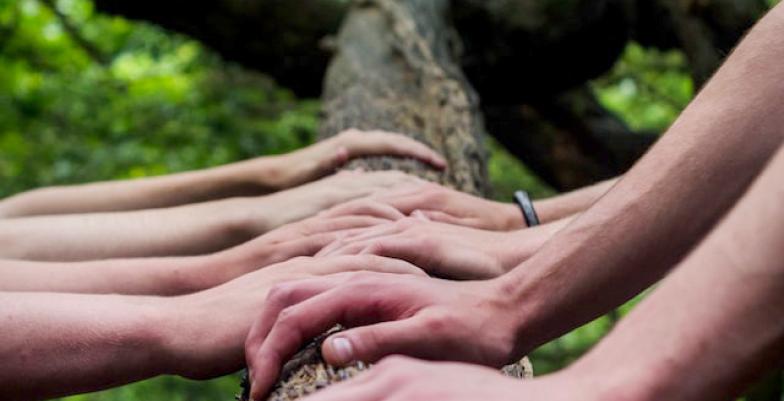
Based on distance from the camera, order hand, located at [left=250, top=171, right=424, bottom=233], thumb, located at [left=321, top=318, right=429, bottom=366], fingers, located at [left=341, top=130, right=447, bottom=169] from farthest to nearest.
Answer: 1. fingers, located at [left=341, top=130, right=447, bottom=169]
2. hand, located at [left=250, top=171, right=424, bottom=233]
3. thumb, located at [left=321, top=318, right=429, bottom=366]

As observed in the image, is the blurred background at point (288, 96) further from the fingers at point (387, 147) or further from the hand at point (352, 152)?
the fingers at point (387, 147)

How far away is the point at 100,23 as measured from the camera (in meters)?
7.27

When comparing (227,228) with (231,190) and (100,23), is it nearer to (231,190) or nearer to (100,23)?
(231,190)

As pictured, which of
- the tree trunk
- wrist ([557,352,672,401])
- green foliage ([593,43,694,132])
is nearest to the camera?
wrist ([557,352,672,401])

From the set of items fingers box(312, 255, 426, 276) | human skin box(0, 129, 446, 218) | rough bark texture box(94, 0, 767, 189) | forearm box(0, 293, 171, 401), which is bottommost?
fingers box(312, 255, 426, 276)

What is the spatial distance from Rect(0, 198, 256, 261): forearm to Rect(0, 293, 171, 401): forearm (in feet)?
3.07

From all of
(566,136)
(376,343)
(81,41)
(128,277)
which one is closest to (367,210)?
(128,277)

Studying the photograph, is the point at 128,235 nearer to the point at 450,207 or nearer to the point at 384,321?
the point at 450,207

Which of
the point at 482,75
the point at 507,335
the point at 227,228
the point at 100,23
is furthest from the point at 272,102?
the point at 507,335

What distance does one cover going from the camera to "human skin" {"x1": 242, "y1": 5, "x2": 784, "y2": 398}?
1.46 metres

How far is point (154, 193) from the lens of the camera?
3279mm

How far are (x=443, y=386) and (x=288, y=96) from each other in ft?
15.8

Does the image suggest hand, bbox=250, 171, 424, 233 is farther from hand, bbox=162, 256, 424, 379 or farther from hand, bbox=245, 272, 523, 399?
hand, bbox=245, 272, 523, 399

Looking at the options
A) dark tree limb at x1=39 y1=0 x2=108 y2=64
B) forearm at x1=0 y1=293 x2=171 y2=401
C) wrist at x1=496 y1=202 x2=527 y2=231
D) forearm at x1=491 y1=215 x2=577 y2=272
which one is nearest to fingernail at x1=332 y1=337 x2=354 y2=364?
forearm at x1=0 y1=293 x2=171 y2=401
